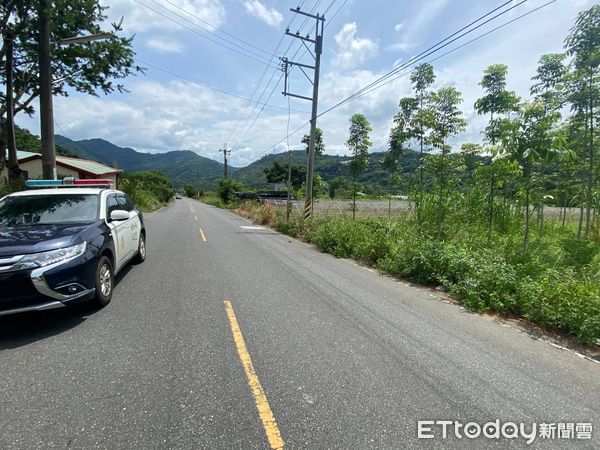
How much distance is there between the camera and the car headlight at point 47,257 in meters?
3.62

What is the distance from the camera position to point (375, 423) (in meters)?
2.51

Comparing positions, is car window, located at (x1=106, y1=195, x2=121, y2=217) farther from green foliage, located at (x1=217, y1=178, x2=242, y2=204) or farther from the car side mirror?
green foliage, located at (x1=217, y1=178, x2=242, y2=204)

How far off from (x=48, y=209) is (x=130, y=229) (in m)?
1.64

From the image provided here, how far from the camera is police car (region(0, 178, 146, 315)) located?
3.61 meters

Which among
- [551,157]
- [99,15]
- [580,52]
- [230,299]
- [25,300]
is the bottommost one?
[230,299]

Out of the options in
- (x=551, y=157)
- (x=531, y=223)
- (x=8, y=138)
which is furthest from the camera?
(x=8, y=138)

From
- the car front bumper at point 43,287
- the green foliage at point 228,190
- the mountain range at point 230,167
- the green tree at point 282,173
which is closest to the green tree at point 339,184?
the mountain range at point 230,167

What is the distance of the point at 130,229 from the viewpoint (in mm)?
6719

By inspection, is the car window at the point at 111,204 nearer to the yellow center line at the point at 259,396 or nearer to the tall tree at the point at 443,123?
the yellow center line at the point at 259,396

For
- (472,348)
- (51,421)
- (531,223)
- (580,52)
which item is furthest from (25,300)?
(531,223)

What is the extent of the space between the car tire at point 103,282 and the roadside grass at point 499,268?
222 inches

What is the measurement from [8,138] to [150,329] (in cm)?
1514

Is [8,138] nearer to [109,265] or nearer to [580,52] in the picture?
[109,265]

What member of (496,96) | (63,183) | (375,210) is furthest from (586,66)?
(375,210)
